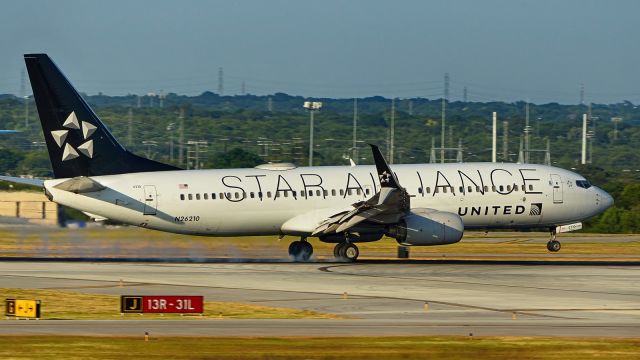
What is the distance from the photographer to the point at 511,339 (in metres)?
31.9

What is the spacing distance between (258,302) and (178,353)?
1204cm

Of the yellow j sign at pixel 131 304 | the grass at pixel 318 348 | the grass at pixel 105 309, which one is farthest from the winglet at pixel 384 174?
the grass at pixel 318 348

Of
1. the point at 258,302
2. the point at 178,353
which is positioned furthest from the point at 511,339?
the point at 258,302

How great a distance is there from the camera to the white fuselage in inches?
2233

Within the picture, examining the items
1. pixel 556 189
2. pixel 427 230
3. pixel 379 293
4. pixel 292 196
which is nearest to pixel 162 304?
pixel 379 293

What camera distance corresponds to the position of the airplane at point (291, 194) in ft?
183

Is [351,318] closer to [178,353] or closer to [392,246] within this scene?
[178,353]

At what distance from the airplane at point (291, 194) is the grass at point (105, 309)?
13.0 metres

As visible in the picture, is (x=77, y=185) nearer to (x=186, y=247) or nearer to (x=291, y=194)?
(x=186, y=247)

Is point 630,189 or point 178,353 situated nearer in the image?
point 178,353

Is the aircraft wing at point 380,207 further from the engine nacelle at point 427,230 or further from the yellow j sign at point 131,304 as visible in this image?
the yellow j sign at point 131,304

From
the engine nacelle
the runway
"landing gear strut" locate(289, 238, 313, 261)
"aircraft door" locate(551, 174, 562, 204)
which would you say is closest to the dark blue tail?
the runway

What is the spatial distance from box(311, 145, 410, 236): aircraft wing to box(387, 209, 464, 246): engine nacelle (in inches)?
21.8

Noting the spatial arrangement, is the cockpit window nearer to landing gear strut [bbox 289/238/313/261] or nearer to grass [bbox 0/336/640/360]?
landing gear strut [bbox 289/238/313/261]
